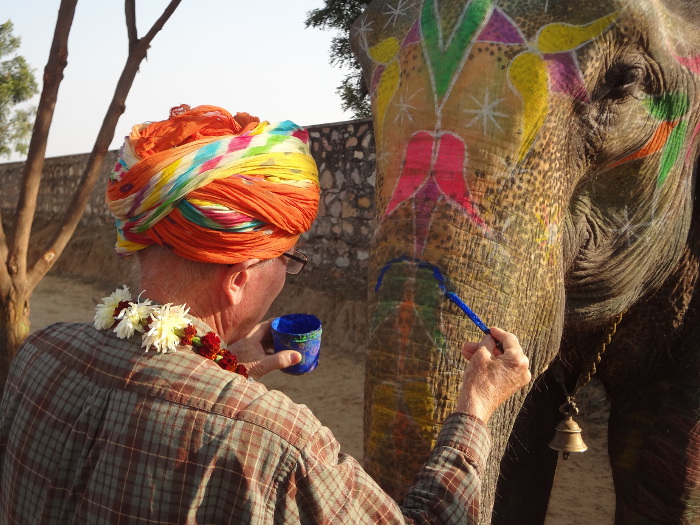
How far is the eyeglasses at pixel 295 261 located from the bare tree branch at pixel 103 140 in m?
3.65

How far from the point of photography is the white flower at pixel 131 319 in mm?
1325

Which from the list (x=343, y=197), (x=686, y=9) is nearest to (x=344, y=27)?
(x=343, y=197)

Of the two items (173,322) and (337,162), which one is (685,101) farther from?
(337,162)

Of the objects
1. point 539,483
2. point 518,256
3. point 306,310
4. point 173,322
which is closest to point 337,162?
point 306,310

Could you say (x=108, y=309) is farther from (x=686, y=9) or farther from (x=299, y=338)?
(x=686, y=9)

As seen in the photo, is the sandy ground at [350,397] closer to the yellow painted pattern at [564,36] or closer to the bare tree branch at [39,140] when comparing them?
the bare tree branch at [39,140]

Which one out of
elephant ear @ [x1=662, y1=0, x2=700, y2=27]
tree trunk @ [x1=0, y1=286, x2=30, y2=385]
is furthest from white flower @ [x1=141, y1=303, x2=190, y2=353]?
tree trunk @ [x1=0, y1=286, x2=30, y2=385]

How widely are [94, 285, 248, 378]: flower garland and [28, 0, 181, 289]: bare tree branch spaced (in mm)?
3812

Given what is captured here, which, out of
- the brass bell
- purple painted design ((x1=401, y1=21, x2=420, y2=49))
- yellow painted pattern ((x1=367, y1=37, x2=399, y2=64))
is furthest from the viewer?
the brass bell

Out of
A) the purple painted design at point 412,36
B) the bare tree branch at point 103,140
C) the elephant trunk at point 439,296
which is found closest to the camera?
the elephant trunk at point 439,296

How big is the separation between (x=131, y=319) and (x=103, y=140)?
389 centimetres

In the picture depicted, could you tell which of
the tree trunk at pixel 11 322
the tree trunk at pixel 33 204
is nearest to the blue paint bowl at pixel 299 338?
the tree trunk at pixel 33 204

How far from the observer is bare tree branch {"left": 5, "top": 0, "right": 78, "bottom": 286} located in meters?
4.59

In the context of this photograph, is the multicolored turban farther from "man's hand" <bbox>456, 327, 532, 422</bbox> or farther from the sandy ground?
the sandy ground
